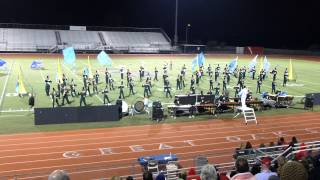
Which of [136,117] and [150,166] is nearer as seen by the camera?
[150,166]

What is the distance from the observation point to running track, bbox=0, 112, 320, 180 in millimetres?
12883

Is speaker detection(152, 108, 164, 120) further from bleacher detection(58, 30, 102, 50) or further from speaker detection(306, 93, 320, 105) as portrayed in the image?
bleacher detection(58, 30, 102, 50)

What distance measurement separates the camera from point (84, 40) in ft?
200

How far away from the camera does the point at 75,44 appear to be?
58625 mm

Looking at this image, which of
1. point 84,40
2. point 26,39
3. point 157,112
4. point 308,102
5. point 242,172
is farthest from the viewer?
point 84,40

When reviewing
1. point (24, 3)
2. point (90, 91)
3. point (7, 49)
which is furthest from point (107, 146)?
point (24, 3)

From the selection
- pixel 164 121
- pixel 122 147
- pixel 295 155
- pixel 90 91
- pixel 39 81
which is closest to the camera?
pixel 295 155

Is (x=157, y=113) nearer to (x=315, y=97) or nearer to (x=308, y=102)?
(x=308, y=102)

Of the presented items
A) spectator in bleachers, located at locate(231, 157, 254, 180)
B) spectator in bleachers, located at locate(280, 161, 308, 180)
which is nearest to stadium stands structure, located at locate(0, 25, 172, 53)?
spectator in bleachers, located at locate(231, 157, 254, 180)

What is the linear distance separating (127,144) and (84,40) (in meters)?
47.3

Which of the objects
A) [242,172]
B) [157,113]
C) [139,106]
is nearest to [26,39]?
[139,106]

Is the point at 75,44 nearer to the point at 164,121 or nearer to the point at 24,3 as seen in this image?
the point at 24,3

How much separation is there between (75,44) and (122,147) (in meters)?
45.3

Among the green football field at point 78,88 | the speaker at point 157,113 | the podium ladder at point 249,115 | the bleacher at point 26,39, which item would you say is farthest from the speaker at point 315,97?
the bleacher at point 26,39
